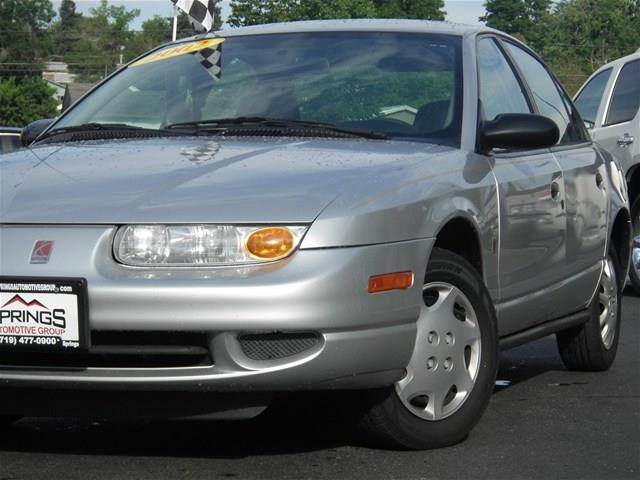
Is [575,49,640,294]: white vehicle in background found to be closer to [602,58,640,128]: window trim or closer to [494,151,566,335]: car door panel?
[602,58,640,128]: window trim

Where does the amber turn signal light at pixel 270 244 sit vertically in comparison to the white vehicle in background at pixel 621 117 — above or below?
above

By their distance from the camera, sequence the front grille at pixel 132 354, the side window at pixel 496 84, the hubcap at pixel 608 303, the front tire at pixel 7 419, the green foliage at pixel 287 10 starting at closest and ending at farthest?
the front grille at pixel 132 354
the front tire at pixel 7 419
the side window at pixel 496 84
the hubcap at pixel 608 303
the green foliage at pixel 287 10

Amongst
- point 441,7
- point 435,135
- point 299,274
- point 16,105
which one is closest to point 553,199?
point 435,135

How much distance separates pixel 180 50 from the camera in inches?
251

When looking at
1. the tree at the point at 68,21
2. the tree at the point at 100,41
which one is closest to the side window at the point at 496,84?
the tree at the point at 100,41

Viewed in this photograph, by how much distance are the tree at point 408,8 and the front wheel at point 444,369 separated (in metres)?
111

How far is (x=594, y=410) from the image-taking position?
19.2ft

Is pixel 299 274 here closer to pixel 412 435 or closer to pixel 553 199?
pixel 412 435

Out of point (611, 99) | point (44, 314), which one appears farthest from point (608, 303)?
point (611, 99)

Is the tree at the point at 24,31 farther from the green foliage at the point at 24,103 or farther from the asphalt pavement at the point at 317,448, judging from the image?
the asphalt pavement at the point at 317,448

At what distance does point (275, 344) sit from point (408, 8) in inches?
4584

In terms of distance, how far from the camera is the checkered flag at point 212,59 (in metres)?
6.00

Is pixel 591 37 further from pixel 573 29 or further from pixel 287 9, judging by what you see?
pixel 287 9

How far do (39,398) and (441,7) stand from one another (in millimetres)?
121623
